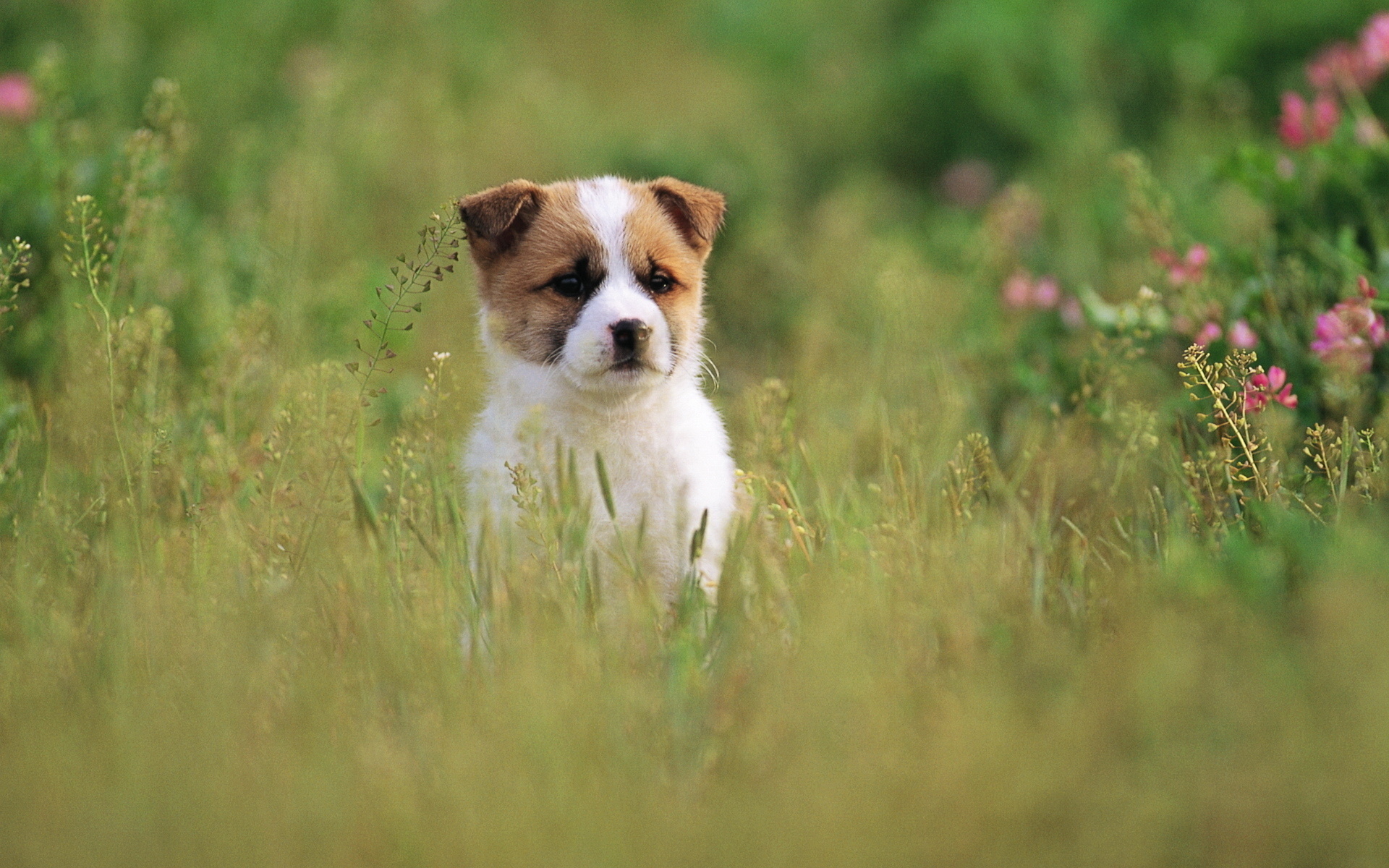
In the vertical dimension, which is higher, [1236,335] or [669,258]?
[669,258]

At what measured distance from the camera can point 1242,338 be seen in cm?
395

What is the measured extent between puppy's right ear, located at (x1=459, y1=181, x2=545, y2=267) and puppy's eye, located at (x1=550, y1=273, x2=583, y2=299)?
0.22 meters

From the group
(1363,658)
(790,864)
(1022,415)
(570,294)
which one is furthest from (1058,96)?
(790,864)

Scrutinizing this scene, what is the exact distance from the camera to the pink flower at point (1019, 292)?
528 centimetres

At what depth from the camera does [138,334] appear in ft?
12.1

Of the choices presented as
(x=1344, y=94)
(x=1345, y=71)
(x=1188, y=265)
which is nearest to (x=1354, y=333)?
(x=1188, y=265)

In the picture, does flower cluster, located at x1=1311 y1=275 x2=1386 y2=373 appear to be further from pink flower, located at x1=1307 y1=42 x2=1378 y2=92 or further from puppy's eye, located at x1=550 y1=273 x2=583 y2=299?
puppy's eye, located at x1=550 y1=273 x2=583 y2=299

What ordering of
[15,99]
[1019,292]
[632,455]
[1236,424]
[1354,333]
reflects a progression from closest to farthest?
[1236,424] < [632,455] < [1354,333] < [1019,292] < [15,99]

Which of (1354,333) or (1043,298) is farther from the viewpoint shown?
(1043,298)

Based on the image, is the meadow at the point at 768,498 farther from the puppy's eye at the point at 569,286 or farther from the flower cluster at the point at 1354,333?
the puppy's eye at the point at 569,286

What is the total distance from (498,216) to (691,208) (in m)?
0.62

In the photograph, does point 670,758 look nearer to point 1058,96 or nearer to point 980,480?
point 980,480

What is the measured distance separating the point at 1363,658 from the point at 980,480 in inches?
68.2

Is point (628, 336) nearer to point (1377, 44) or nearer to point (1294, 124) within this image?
point (1294, 124)
